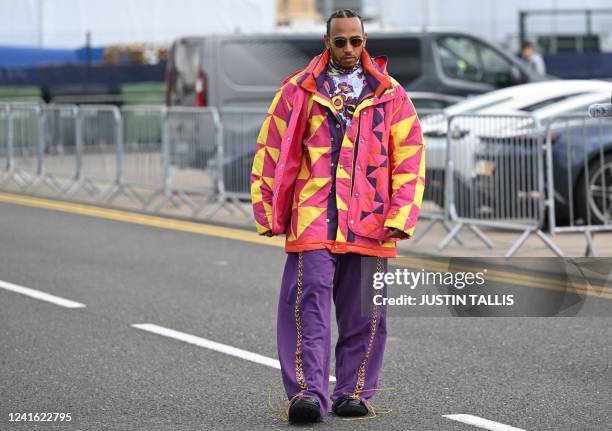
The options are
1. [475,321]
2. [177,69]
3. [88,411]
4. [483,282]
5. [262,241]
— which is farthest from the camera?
[177,69]

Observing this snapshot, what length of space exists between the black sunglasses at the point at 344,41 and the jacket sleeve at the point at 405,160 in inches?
12.0

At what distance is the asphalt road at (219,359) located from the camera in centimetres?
667

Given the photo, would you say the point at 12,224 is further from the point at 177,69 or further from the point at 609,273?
the point at 609,273

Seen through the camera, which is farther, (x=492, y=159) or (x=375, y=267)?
(x=492, y=159)

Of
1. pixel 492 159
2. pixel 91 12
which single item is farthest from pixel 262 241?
pixel 91 12

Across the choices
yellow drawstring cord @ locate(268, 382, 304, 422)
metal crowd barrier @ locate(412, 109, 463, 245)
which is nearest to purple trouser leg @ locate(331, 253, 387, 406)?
yellow drawstring cord @ locate(268, 382, 304, 422)

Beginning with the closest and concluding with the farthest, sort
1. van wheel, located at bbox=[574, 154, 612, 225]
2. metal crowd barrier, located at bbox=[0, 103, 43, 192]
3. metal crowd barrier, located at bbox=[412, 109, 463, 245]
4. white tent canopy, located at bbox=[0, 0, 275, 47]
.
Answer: van wheel, located at bbox=[574, 154, 612, 225]
metal crowd barrier, located at bbox=[412, 109, 463, 245]
metal crowd barrier, located at bbox=[0, 103, 43, 192]
white tent canopy, located at bbox=[0, 0, 275, 47]

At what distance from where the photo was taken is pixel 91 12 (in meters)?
30.9

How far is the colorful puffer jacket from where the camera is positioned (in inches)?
249

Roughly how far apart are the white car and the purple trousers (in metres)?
5.59

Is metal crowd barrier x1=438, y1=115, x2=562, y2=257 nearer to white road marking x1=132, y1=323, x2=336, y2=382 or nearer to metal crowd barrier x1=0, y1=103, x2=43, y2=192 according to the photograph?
white road marking x1=132, y1=323, x2=336, y2=382

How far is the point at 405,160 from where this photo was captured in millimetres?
6391

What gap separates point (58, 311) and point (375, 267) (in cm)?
391

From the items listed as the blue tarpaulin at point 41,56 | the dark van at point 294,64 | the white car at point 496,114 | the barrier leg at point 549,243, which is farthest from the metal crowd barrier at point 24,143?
the blue tarpaulin at point 41,56
